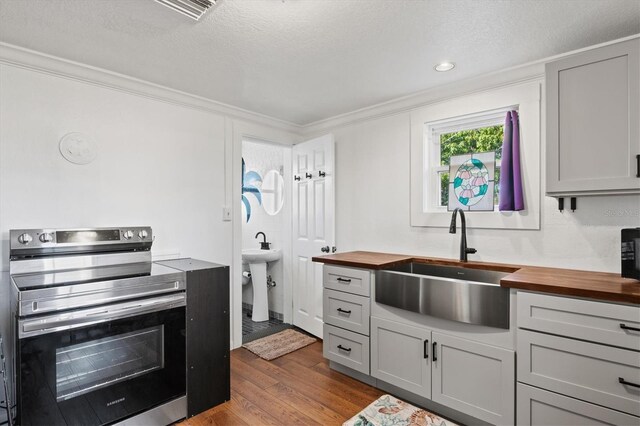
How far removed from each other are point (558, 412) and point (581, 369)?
0.85 feet

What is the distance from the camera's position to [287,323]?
3957 millimetres

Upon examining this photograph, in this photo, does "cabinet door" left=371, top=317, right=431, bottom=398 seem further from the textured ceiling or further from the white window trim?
the textured ceiling

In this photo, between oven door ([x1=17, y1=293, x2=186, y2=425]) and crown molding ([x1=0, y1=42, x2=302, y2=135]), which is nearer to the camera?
oven door ([x1=17, y1=293, x2=186, y2=425])

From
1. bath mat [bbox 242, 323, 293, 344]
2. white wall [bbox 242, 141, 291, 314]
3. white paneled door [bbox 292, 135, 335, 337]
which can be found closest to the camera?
white paneled door [bbox 292, 135, 335, 337]

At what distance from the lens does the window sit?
2.63 m

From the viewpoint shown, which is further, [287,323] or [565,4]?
[287,323]

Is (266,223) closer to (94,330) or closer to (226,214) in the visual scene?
(226,214)

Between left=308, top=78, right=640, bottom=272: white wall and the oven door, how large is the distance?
184 centimetres

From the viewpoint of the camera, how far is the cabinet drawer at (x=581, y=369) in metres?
1.53

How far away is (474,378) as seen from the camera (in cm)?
198

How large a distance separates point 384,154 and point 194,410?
2528 millimetres

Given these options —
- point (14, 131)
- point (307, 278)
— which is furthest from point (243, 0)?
point (307, 278)

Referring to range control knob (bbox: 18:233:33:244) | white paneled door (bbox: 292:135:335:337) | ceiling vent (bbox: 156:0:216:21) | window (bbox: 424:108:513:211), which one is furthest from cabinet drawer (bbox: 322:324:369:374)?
ceiling vent (bbox: 156:0:216:21)

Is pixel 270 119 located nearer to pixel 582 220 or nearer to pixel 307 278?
pixel 307 278
